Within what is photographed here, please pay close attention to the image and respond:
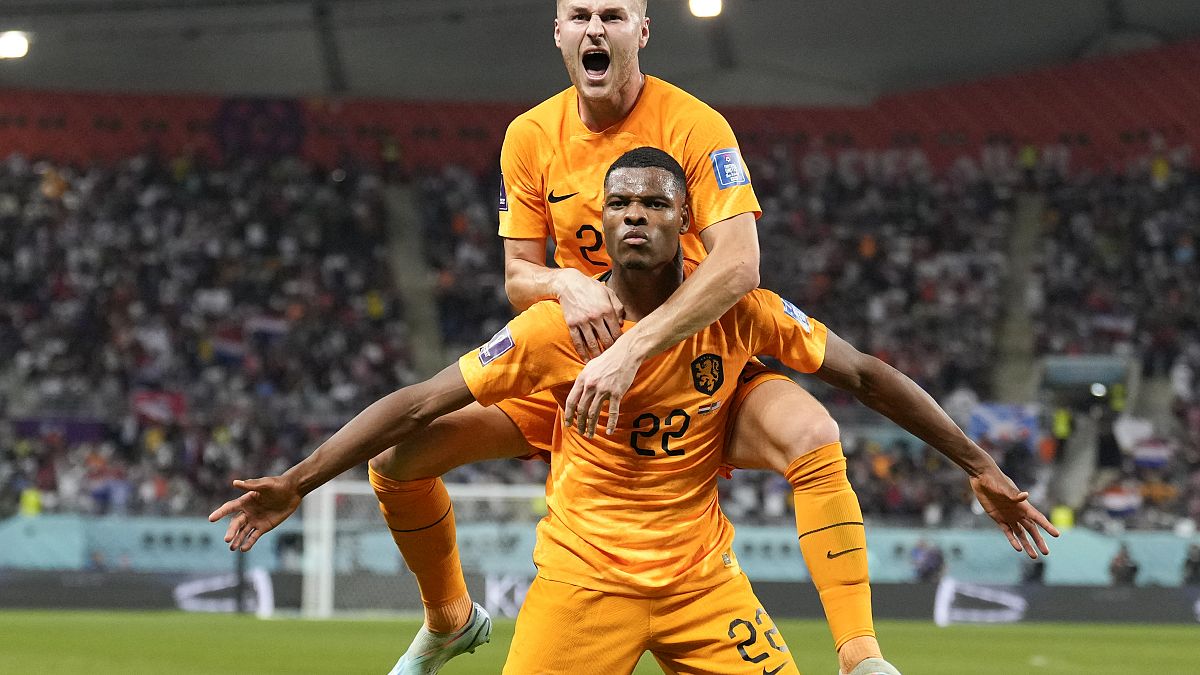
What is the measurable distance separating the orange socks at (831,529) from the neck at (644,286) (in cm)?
69

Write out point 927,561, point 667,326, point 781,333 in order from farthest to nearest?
1. point 927,561
2. point 781,333
3. point 667,326

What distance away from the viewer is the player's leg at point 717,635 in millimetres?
4820

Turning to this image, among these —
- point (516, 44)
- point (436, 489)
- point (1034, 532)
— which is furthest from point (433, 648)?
point (516, 44)

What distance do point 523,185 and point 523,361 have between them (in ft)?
3.26

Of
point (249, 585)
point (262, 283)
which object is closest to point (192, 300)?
point (262, 283)

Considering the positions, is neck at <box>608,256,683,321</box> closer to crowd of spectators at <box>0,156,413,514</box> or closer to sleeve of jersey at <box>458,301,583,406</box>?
sleeve of jersey at <box>458,301,583,406</box>

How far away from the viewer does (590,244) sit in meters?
5.56

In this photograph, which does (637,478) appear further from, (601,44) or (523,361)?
(601,44)

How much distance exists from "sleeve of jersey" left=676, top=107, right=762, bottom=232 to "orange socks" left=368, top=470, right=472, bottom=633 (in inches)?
56.1

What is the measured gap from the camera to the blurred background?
21.8 meters

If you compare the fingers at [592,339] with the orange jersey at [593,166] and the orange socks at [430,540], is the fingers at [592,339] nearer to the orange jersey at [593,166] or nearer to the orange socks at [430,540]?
the orange jersey at [593,166]

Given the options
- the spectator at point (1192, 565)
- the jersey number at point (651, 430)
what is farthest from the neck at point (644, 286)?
the spectator at point (1192, 565)

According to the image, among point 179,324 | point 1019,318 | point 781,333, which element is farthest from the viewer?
point 1019,318

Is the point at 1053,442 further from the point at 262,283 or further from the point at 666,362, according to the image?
the point at 666,362
